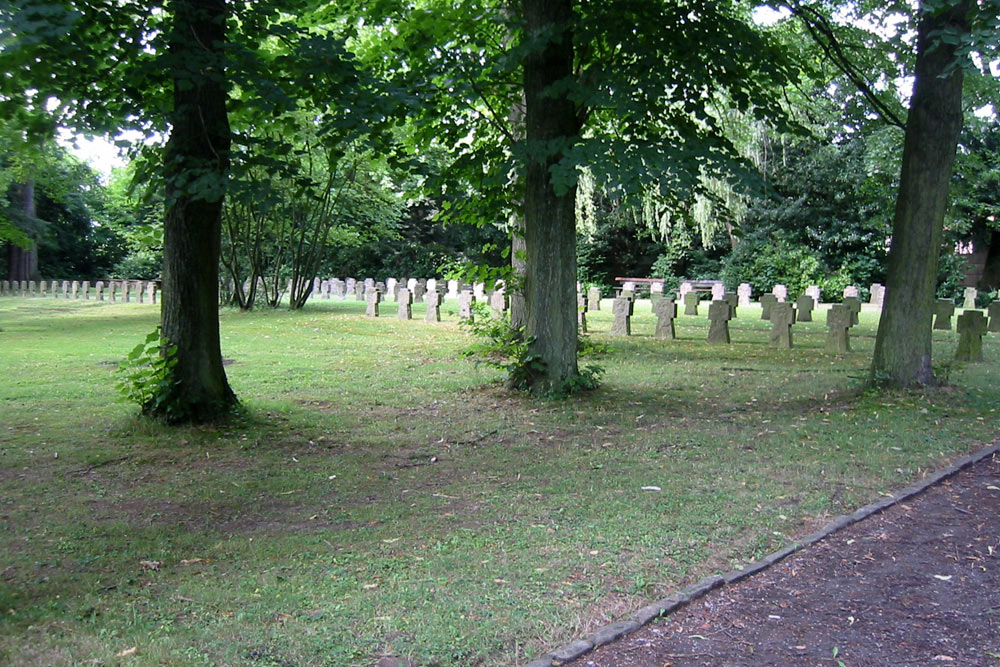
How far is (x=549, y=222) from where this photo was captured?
369 inches

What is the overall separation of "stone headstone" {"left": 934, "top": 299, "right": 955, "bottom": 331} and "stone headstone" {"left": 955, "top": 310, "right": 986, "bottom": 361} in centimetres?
544

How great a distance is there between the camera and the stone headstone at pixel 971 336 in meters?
13.2

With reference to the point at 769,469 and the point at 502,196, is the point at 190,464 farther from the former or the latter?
the point at 502,196

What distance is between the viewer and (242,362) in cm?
1237

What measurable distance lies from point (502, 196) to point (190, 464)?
531 centimetres

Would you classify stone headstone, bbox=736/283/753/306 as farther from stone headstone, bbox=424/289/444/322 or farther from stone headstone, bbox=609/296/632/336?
stone headstone, bbox=609/296/632/336

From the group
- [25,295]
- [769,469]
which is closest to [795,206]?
Result: [769,469]

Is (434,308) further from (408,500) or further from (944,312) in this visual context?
(408,500)

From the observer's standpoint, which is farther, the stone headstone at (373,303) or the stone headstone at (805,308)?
the stone headstone at (373,303)

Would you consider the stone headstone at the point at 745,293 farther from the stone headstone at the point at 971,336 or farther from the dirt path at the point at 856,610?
the dirt path at the point at 856,610

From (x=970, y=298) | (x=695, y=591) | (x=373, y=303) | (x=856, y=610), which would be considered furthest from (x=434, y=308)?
(x=970, y=298)

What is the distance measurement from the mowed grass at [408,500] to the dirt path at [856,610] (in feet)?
0.80

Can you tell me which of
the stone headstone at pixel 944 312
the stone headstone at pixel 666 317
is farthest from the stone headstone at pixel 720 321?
the stone headstone at pixel 944 312

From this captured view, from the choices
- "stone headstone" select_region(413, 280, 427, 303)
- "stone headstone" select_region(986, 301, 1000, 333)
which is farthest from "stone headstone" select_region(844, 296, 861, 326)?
"stone headstone" select_region(413, 280, 427, 303)
